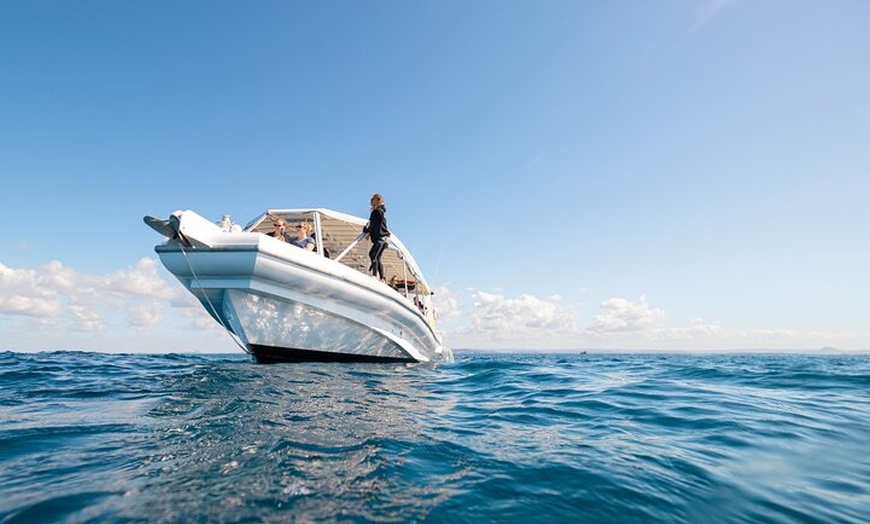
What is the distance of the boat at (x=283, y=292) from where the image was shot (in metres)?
6.69

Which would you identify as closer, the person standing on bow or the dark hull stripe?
the dark hull stripe

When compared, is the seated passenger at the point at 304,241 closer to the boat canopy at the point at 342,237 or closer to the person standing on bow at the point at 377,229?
the boat canopy at the point at 342,237

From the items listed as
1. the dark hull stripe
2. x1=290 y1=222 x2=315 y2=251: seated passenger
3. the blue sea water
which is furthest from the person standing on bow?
the blue sea water

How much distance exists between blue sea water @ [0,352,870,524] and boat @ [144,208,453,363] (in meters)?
2.17

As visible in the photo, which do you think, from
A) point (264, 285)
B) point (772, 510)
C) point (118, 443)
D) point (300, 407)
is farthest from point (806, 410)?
point (264, 285)

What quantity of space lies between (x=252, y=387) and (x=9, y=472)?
9.08ft

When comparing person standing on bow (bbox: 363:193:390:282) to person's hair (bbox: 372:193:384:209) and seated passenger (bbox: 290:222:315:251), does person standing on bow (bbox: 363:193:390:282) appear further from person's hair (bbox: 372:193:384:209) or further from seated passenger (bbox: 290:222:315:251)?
seated passenger (bbox: 290:222:315:251)

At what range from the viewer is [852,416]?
4.68 m

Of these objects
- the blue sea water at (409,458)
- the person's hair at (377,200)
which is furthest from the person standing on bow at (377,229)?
the blue sea water at (409,458)

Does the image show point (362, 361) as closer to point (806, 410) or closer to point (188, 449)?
point (188, 449)

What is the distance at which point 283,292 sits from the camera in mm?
7129

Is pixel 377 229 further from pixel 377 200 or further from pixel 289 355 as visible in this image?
pixel 289 355

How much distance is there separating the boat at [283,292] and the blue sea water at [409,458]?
2.17 metres

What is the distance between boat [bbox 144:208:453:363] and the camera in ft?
21.9
